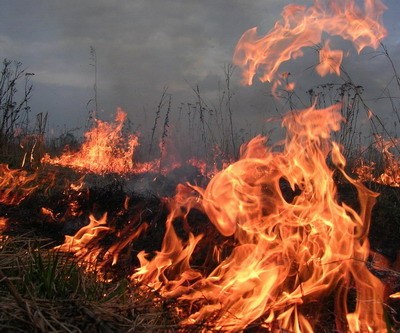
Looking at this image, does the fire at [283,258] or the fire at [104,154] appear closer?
the fire at [283,258]

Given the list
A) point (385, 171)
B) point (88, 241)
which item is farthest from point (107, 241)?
point (385, 171)

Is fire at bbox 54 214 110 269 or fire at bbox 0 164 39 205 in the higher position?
fire at bbox 0 164 39 205

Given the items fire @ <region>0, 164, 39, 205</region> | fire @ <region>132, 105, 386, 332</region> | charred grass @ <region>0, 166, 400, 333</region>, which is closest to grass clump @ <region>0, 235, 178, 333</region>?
charred grass @ <region>0, 166, 400, 333</region>

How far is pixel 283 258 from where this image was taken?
12.5 feet

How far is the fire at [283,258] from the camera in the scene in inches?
132

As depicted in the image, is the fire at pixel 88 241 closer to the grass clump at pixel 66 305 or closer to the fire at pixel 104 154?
the grass clump at pixel 66 305

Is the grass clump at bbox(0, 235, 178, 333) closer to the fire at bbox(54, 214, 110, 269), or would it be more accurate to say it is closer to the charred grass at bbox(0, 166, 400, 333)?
the charred grass at bbox(0, 166, 400, 333)

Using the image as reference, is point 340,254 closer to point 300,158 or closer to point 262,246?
point 262,246

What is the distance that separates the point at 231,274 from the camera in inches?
149

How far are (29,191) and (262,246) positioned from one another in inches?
159

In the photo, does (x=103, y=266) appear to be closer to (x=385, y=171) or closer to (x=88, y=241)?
(x=88, y=241)

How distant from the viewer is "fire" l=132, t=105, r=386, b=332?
11.0 feet

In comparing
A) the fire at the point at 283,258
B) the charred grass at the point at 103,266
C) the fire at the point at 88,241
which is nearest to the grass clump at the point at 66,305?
the charred grass at the point at 103,266

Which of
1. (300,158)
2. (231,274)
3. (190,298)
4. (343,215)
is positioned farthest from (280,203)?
(190,298)
